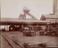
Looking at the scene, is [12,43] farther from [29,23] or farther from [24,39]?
[29,23]

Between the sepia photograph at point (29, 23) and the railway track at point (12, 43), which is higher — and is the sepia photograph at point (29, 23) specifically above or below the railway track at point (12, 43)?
above

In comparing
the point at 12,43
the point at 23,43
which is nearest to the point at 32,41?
the point at 23,43

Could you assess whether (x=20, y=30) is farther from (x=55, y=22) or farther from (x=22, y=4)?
(x=55, y=22)

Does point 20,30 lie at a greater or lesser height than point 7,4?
lesser

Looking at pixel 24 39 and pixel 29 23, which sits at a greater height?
pixel 29 23

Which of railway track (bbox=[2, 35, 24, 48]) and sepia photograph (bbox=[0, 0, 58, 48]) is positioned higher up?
sepia photograph (bbox=[0, 0, 58, 48])

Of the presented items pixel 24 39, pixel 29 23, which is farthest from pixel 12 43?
pixel 29 23

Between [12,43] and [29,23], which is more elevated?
[29,23]

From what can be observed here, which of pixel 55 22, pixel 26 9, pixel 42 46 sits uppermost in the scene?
pixel 26 9
